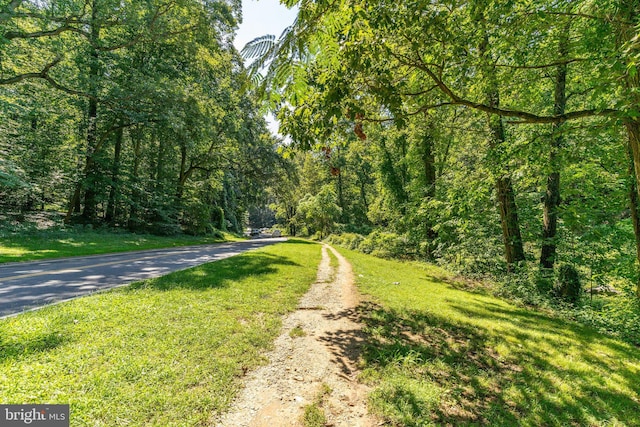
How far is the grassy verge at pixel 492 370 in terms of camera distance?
297 centimetres

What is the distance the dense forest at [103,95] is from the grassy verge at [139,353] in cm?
642

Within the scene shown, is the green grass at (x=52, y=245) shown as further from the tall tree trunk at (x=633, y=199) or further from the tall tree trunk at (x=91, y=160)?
the tall tree trunk at (x=633, y=199)

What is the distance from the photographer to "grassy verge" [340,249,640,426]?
2.97 metres

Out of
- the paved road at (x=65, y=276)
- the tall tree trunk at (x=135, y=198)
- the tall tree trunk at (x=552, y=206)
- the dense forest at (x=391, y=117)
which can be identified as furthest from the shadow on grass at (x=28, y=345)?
the tall tree trunk at (x=135, y=198)

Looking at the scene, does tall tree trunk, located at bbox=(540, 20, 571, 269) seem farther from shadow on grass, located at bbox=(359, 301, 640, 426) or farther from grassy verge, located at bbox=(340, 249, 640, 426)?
shadow on grass, located at bbox=(359, 301, 640, 426)

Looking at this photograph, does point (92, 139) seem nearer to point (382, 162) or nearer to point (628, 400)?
point (382, 162)

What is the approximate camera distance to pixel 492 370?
12.7 feet

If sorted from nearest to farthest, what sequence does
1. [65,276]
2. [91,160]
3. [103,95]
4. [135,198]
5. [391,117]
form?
[391,117]
[65,276]
[103,95]
[91,160]
[135,198]

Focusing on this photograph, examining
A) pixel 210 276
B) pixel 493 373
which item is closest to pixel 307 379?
pixel 493 373

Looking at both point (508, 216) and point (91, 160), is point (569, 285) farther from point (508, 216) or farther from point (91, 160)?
point (91, 160)

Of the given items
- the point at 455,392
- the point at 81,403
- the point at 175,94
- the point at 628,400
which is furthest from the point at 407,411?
the point at 175,94

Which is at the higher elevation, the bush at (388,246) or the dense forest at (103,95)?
the dense forest at (103,95)

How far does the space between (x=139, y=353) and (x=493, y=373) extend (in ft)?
16.1

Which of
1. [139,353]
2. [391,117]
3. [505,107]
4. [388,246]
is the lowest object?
[139,353]
